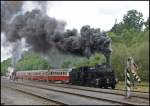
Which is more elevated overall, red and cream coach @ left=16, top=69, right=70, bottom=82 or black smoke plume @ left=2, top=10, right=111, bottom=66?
black smoke plume @ left=2, top=10, right=111, bottom=66

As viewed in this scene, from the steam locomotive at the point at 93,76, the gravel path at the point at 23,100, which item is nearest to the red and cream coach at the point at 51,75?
the steam locomotive at the point at 93,76

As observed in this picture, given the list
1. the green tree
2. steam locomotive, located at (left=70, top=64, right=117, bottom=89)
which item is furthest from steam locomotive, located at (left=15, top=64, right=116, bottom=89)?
the green tree

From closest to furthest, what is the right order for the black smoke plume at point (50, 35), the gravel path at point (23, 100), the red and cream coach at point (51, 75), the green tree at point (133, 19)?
the gravel path at point (23, 100), the black smoke plume at point (50, 35), the red and cream coach at point (51, 75), the green tree at point (133, 19)

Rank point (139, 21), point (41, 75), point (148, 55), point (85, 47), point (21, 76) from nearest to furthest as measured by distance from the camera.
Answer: point (148, 55)
point (85, 47)
point (41, 75)
point (21, 76)
point (139, 21)

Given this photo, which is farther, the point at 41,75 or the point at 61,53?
the point at 41,75

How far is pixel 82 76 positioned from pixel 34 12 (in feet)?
24.9

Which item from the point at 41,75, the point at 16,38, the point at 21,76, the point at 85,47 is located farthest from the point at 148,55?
the point at 21,76

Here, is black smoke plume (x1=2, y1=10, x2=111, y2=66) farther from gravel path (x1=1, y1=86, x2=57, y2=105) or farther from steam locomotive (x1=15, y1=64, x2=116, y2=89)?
gravel path (x1=1, y1=86, x2=57, y2=105)

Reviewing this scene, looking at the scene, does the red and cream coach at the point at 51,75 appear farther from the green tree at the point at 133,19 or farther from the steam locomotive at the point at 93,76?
the green tree at the point at 133,19

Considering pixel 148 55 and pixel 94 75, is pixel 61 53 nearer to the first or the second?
pixel 94 75

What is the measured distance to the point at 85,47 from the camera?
3569cm

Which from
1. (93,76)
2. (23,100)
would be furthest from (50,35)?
(23,100)

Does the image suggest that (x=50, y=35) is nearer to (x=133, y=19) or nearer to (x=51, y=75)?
(x=51, y=75)

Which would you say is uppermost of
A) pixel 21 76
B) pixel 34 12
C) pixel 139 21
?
pixel 139 21
